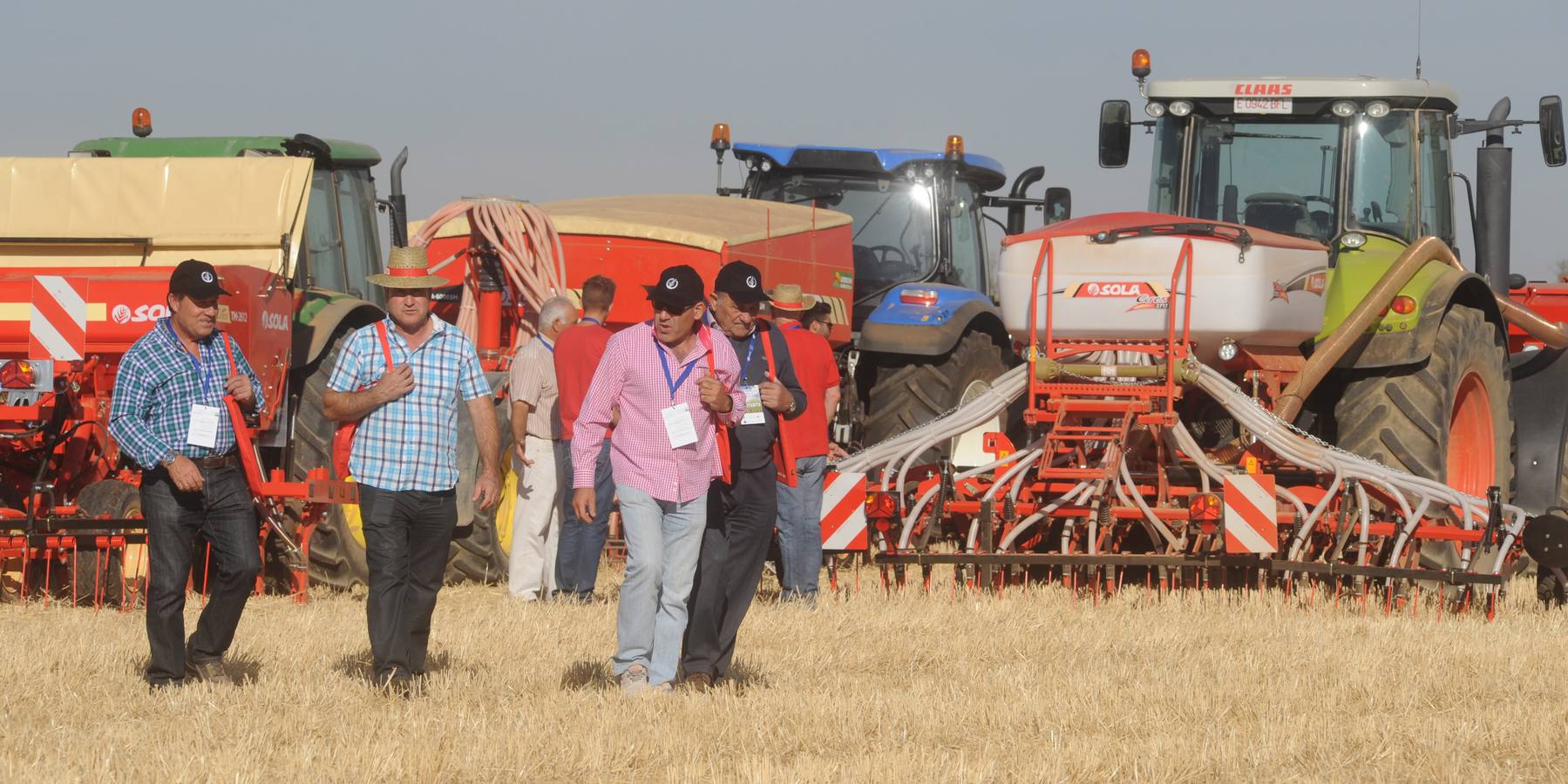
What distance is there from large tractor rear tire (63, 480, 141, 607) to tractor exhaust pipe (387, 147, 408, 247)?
3245 millimetres

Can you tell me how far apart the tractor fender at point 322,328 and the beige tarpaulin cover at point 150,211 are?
0.32 m

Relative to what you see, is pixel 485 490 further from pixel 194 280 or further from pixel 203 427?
pixel 194 280

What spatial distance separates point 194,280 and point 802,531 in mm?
3557

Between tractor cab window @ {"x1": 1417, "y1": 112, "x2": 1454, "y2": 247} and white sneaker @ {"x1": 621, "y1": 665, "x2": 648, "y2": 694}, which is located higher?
tractor cab window @ {"x1": 1417, "y1": 112, "x2": 1454, "y2": 247}

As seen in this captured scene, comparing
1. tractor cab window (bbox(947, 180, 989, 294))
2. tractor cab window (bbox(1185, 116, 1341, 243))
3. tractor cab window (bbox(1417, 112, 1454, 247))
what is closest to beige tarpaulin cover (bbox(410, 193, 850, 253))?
tractor cab window (bbox(947, 180, 989, 294))

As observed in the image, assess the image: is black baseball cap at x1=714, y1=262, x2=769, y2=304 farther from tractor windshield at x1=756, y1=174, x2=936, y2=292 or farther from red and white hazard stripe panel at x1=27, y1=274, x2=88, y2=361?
tractor windshield at x1=756, y1=174, x2=936, y2=292

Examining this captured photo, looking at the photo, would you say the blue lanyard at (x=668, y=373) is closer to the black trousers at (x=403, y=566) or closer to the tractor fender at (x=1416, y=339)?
the black trousers at (x=403, y=566)

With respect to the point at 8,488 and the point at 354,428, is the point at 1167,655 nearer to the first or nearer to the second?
the point at 354,428

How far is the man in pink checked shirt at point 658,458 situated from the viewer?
693 centimetres

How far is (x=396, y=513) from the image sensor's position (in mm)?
7090

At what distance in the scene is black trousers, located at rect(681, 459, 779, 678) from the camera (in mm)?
7211

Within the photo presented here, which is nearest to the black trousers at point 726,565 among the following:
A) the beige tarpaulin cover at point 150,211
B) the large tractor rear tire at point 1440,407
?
the beige tarpaulin cover at point 150,211

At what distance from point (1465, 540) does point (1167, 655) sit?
2289 mm

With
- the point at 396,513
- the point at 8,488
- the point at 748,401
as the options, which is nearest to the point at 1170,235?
the point at 748,401
